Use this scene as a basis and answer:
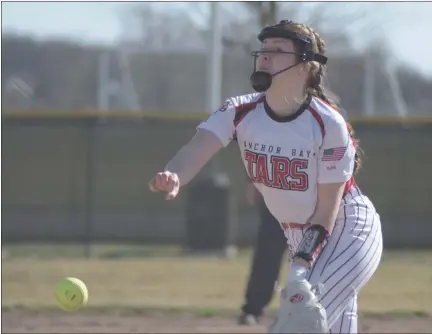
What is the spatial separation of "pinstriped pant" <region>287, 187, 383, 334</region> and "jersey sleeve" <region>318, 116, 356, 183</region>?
198 millimetres

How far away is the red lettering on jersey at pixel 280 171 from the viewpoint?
479cm

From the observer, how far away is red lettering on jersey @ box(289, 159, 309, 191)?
4.77m

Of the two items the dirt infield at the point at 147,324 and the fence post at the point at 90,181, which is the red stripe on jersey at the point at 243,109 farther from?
the fence post at the point at 90,181

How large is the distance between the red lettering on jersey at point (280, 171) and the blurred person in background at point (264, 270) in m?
3.92

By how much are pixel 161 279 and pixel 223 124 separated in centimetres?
771

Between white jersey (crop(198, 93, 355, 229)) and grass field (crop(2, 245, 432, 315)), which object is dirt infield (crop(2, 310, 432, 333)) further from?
white jersey (crop(198, 93, 355, 229))

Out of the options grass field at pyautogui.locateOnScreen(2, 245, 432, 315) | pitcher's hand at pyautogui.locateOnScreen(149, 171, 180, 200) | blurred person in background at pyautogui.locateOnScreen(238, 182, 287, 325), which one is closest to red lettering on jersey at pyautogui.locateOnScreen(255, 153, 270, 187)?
pitcher's hand at pyautogui.locateOnScreen(149, 171, 180, 200)

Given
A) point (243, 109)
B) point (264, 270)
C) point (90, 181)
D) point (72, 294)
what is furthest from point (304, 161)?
point (90, 181)

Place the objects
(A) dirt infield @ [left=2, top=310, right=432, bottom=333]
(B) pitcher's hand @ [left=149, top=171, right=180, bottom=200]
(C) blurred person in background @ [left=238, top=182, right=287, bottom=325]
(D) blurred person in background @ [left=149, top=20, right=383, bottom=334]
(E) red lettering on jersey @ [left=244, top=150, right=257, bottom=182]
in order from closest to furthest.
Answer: (B) pitcher's hand @ [left=149, top=171, right=180, bottom=200], (D) blurred person in background @ [left=149, top=20, right=383, bottom=334], (E) red lettering on jersey @ [left=244, top=150, right=257, bottom=182], (A) dirt infield @ [left=2, top=310, right=432, bottom=333], (C) blurred person in background @ [left=238, top=182, right=287, bottom=325]

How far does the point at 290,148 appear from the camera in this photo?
477cm

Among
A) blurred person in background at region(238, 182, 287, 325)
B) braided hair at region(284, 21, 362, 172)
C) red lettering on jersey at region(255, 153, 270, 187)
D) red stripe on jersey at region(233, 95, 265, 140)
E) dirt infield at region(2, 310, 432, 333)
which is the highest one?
braided hair at region(284, 21, 362, 172)

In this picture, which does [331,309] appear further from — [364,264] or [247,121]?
[247,121]

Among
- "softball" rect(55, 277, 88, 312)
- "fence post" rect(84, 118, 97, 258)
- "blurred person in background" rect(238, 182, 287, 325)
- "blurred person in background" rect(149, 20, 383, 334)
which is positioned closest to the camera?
"blurred person in background" rect(149, 20, 383, 334)

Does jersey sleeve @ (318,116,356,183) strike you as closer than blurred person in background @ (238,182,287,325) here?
Yes
